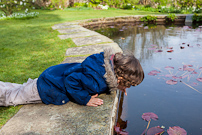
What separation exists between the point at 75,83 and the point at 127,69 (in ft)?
1.55

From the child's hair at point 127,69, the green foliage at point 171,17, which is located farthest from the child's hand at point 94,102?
the green foliage at point 171,17

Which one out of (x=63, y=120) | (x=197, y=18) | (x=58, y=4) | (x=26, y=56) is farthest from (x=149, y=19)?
(x=58, y=4)

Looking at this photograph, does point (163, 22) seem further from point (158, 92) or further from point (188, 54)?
point (158, 92)

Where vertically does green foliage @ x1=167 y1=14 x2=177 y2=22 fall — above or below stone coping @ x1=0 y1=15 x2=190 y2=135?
above

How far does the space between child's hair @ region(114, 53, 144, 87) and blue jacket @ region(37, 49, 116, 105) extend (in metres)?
0.13

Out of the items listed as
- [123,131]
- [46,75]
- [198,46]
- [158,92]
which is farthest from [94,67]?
[198,46]

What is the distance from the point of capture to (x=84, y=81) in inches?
65.0

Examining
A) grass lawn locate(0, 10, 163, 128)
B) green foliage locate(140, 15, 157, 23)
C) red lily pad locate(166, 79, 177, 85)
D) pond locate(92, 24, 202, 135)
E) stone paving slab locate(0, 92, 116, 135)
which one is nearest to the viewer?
stone paving slab locate(0, 92, 116, 135)

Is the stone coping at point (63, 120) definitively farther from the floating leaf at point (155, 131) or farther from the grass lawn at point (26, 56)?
the floating leaf at point (155, 131)

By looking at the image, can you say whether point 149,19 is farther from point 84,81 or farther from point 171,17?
point 84,81

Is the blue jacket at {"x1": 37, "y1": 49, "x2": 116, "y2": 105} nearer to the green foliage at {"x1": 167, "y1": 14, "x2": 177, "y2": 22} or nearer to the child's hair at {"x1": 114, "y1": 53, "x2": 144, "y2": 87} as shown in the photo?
the child's hair at {"x1": 114, "y1": 53, "x2": 144, "y2": 87}

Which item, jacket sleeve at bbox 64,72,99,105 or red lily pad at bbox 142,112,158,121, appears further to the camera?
red lily pad at bbox 142,112,158,121

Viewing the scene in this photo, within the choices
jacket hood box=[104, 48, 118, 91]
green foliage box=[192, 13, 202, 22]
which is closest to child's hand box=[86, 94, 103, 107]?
jacket hood box=[104, 48, 118, 91]

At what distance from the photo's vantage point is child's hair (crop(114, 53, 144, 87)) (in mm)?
1688
